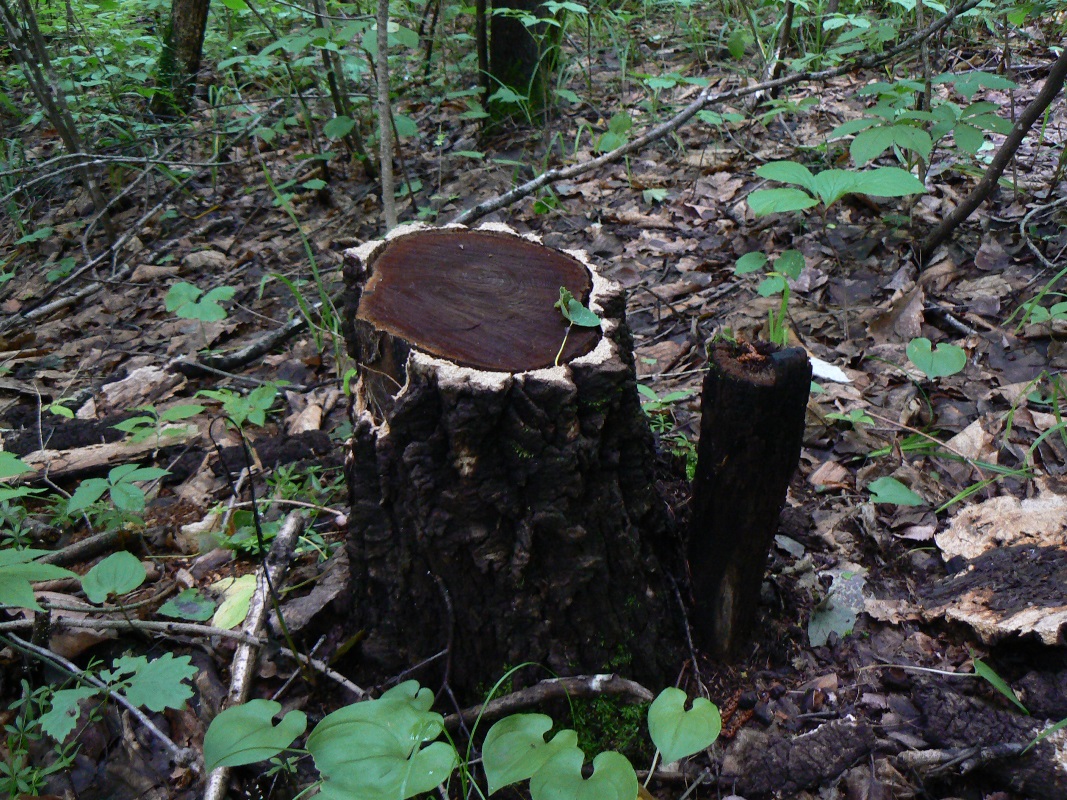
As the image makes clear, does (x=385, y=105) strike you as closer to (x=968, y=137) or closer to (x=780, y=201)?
(x=780, y=201)

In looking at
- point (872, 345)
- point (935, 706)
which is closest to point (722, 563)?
point (935, 706)

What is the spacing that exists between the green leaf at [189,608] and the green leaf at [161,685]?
293 millimetres

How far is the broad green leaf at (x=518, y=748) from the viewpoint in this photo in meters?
1.25

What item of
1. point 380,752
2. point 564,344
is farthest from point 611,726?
point 564,344

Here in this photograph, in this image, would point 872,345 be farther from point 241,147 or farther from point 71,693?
point 241,147

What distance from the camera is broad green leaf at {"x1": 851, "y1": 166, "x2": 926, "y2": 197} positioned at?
201 centimetres

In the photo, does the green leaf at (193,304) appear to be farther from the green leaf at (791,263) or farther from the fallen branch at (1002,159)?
the fallen branch at (1002,159)

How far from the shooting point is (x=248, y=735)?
1315 mm

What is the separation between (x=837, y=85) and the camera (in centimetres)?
460

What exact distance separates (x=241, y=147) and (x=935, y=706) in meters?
5.68

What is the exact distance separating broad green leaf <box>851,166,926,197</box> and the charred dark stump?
0.86 meters

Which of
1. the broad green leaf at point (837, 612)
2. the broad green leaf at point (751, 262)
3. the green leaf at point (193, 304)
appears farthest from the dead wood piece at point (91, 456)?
the broad green leaf at point (837, 612)

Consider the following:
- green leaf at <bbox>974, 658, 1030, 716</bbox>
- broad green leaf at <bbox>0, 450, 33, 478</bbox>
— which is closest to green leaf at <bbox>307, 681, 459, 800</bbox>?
broad green leaf at <bbox>0, 450, 33, 478</bbox>

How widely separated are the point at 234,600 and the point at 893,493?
183 centimetres
